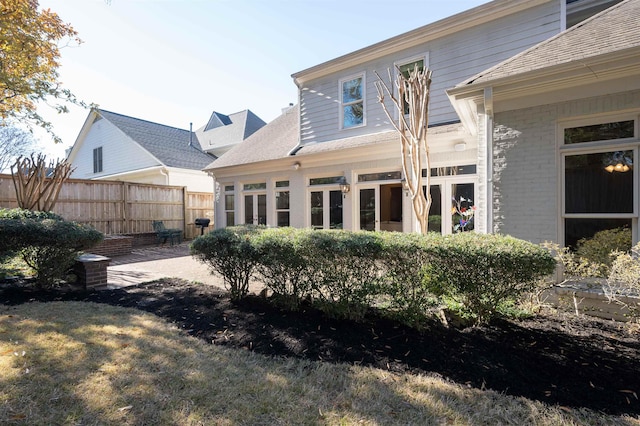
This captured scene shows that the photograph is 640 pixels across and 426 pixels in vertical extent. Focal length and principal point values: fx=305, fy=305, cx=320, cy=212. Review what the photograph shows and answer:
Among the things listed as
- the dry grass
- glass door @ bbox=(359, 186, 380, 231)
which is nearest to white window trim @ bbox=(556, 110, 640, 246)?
the dry grass

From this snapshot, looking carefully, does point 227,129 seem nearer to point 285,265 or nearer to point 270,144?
point 270,144

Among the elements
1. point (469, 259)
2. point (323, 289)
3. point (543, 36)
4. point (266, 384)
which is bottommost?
point (266, 384)

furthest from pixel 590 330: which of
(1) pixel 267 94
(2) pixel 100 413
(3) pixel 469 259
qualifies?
(1) pixel 267 94

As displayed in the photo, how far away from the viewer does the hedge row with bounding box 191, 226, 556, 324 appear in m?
3.13

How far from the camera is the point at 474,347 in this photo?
3.11 m

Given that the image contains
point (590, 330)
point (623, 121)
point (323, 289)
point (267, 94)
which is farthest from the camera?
point (267, 94)

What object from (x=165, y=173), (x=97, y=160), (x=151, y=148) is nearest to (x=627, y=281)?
(x=165, y=173)

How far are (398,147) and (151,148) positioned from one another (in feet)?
48.3

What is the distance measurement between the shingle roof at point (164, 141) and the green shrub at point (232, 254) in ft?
44.3

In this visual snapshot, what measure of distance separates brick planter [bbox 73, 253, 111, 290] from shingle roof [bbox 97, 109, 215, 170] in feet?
37.5

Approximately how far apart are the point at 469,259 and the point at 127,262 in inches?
356

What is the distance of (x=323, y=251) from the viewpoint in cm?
367

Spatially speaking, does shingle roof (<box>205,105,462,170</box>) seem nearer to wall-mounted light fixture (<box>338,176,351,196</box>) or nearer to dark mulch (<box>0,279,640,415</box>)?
wall-mounted light fixture (<box>338,176,351,196</box>)

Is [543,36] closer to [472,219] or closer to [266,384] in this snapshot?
[472,219]
